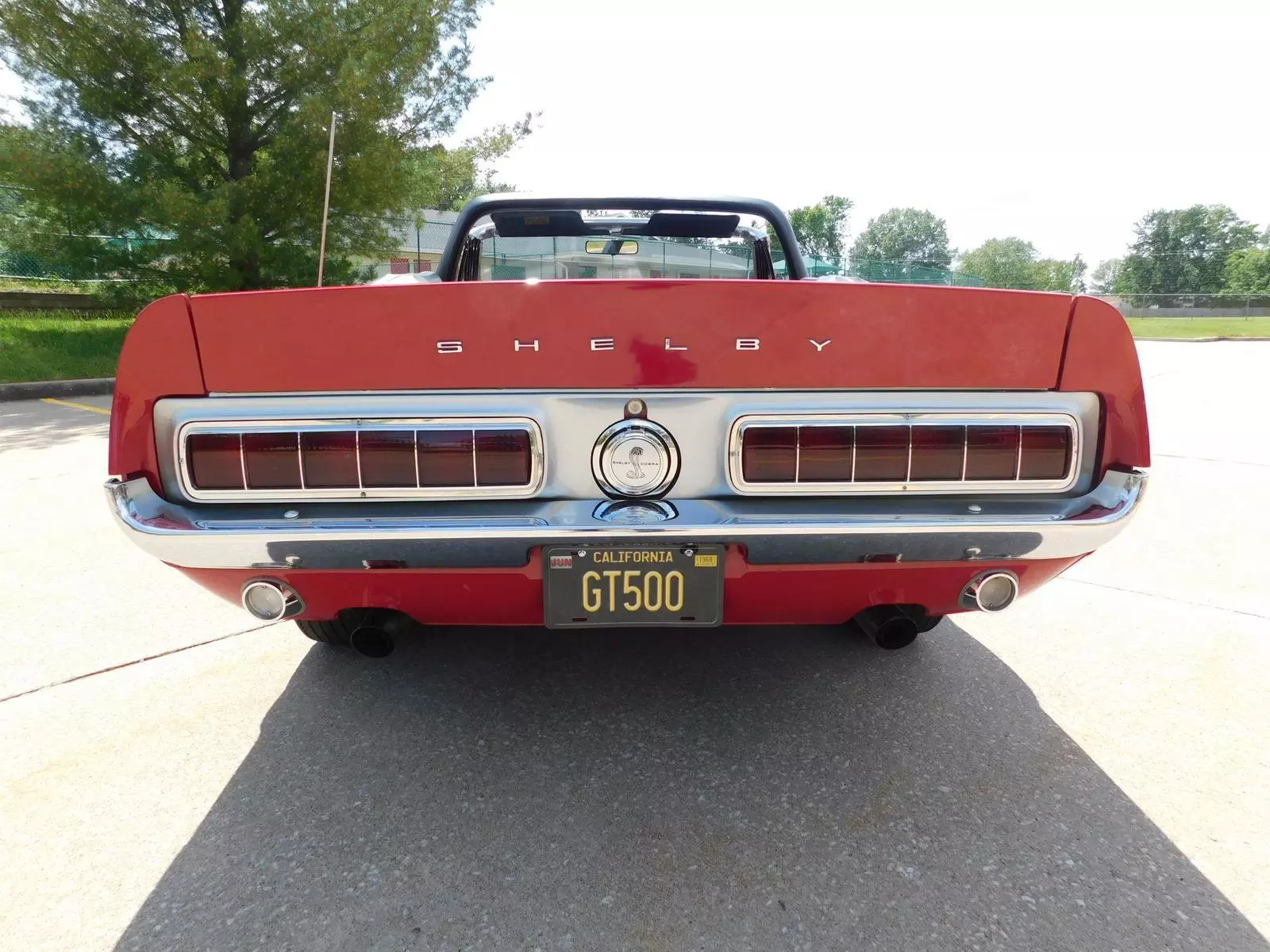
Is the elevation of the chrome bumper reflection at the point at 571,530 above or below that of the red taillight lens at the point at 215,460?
below

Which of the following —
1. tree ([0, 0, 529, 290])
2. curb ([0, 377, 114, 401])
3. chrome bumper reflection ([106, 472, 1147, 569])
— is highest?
tree ([0, 0, 529, 290])

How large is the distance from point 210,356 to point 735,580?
126 cm

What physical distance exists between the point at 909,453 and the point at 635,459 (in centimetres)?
62

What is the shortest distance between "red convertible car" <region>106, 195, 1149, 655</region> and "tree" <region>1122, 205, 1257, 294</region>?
88.6 metres

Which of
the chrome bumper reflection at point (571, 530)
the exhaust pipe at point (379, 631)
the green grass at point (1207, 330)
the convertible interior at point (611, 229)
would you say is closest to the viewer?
the chrome bumper reflection at point (571, 530)

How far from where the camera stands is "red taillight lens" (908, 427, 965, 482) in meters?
1.74

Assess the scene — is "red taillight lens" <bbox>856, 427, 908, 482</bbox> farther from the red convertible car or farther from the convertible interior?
the convertible interior

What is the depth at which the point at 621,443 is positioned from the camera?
5.58ft

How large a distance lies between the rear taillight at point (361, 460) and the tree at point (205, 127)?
10.6 meters

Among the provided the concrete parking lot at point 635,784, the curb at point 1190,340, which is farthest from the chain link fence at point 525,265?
the curb at point 1190,340

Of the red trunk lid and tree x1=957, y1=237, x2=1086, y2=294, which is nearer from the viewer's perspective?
the red trunk lid

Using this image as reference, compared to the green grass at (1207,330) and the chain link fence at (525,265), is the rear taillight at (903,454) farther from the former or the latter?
the green grass at (1207,330)

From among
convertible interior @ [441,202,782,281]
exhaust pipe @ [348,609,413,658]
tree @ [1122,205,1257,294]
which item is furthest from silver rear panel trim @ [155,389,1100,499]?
tree @ [1122,205,1257,294]

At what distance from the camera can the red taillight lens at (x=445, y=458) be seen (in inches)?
66.9
